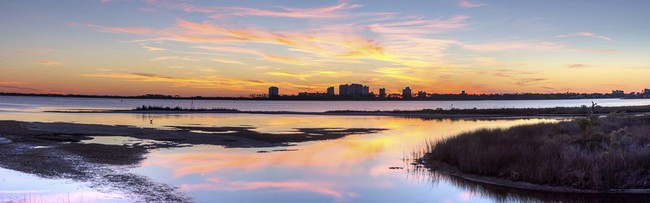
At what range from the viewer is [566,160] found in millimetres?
15102

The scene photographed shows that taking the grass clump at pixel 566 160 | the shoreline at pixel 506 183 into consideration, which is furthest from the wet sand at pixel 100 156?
the grass clump at pixel 566 160

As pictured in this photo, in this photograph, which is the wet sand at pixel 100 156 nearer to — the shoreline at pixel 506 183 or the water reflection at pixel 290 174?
the water reflection at pixel 290 174

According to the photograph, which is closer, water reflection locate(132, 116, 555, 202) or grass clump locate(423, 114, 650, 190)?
water reflection locate(132, 116, 555, 202)

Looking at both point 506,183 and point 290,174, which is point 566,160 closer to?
point 506,183

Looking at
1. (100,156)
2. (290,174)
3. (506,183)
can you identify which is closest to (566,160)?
(506,183)

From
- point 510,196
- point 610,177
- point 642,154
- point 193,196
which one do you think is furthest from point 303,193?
point 642,154

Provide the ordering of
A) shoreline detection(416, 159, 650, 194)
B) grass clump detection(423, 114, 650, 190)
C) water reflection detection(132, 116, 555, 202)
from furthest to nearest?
1. grass clump detection(423, 114, 650, 190)
2. water reflection detection(132, 116, 555, 202)
3. shoreline detection(416, 159, 650, 194)

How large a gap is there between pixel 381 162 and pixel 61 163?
12.7 meters

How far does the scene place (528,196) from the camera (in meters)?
13.1

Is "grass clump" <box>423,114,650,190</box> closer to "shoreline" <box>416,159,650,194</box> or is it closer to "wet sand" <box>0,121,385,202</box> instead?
"shoreline" <box>416,159,650,194</box>

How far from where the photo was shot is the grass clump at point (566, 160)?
Answer: 13852mm

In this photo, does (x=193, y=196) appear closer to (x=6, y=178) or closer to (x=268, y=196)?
(x=268, y=196)

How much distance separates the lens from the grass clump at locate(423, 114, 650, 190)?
45.4 feet

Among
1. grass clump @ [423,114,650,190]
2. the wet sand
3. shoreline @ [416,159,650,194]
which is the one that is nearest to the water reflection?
the wet sand
